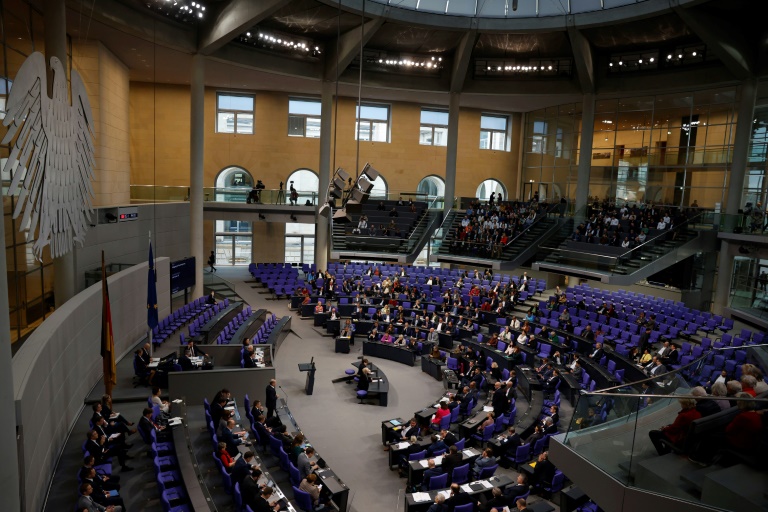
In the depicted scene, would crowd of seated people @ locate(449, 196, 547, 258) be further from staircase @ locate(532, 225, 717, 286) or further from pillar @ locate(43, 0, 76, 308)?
pillar @ locate(43, 0, 76, 308)

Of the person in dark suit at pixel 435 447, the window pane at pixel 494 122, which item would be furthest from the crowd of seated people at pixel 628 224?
the person in dark suit at pixel 435 447

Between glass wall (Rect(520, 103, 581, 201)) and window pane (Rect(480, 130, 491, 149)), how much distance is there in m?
2.30

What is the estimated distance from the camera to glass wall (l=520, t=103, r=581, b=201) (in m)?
30.8

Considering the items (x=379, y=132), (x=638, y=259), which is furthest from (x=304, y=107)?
(x=638, y=259)

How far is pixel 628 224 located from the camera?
947 inches

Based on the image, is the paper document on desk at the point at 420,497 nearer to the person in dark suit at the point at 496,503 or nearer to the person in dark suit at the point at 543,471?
the person in dark suit at the point at 496,503

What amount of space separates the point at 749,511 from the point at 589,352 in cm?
1214

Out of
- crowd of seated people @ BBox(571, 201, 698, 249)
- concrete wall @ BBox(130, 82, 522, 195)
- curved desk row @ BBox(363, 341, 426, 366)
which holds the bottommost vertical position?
curved desk row @ BBox(363, 341, 426, 366)

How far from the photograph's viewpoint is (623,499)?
6.10 metres

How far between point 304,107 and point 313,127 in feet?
4.05

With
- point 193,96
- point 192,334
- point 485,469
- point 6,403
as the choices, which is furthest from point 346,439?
point 193,96

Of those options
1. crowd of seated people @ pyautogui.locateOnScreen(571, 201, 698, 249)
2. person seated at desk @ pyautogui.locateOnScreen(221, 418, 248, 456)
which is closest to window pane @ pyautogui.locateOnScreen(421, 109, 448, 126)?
crowd of seated people @ pyautogui.locateOnScreen(571, 201, 698, 249)

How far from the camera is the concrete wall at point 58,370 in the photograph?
7.96m

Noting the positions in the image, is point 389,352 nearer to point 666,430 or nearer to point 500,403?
point 500,403
